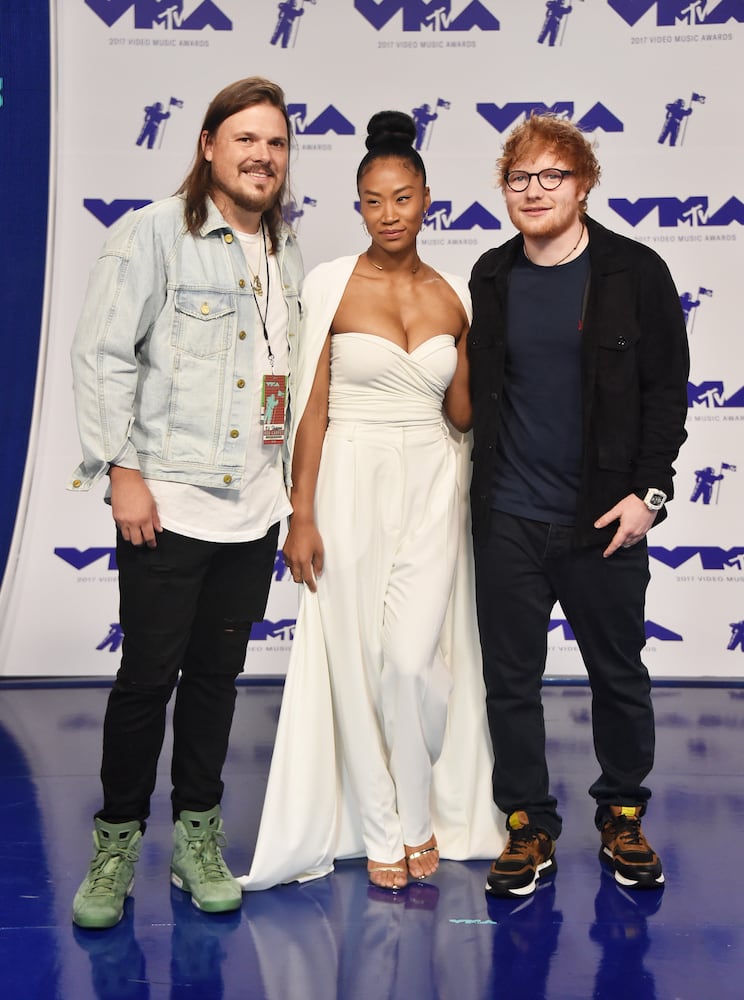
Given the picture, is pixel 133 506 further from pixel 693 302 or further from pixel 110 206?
pixel 693 302

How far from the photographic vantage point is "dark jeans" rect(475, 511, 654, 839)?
2.76 metres

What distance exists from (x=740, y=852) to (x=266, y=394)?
1715 millimetres

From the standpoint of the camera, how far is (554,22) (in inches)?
185

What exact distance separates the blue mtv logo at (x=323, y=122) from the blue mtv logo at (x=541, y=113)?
55 centimetres

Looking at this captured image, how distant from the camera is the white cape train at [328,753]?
9.13 ft

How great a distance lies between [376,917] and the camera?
2619mm

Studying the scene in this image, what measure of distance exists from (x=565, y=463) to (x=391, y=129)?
0.90m

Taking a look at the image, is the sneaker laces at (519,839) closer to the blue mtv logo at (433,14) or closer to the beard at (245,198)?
the beard at (245,198)

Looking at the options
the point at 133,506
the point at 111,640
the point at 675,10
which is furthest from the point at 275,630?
the point at 675,10

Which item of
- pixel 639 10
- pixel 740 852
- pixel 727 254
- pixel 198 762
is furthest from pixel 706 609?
pixel 198 762

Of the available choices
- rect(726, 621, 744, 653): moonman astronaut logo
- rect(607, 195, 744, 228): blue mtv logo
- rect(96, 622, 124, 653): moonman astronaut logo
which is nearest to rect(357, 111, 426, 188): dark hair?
rect(607, 195, 744, 228): blue mtv logo

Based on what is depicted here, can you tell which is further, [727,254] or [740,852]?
[727,254]

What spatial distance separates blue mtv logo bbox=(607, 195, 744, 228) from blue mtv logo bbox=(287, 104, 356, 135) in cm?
114

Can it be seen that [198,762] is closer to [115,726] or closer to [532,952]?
[115,726]
